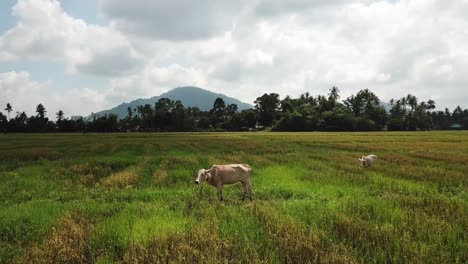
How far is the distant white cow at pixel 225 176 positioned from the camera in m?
11.7

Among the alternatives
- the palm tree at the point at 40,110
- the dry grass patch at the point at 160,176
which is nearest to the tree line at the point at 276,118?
the palm tree at the point at 40,110

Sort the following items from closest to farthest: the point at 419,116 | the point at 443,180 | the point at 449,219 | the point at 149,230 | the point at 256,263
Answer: the point at 256,263
the point at 149,230
the point at 449,219
the point at 443,180
the point at 419,116

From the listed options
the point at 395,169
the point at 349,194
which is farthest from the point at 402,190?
the point at 395,169

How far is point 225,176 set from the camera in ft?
39.3

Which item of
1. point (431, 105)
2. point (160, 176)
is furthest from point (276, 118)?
point (160, 176)

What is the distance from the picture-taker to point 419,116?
121375 mm

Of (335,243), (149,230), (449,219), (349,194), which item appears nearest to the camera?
(335,243)

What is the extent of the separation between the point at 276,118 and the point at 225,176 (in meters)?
130

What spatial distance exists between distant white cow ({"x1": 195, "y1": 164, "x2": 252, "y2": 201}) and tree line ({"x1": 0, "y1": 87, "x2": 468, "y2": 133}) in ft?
355

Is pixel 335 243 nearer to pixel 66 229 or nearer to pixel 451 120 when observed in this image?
pixel 66 229

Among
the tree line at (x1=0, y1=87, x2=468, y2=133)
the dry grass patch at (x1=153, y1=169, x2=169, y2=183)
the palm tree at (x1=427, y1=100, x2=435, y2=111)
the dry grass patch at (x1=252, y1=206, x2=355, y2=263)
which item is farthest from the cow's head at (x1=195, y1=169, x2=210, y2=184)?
the palm tree at (x1=427, y1=100, x2=435, y2=111)

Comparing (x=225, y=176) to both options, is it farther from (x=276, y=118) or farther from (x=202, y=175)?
(x=276, y=118)

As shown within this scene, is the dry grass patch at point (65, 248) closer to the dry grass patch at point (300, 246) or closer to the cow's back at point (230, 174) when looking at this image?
the dry grass patch at point (300, 246)

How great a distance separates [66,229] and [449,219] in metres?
8.22
